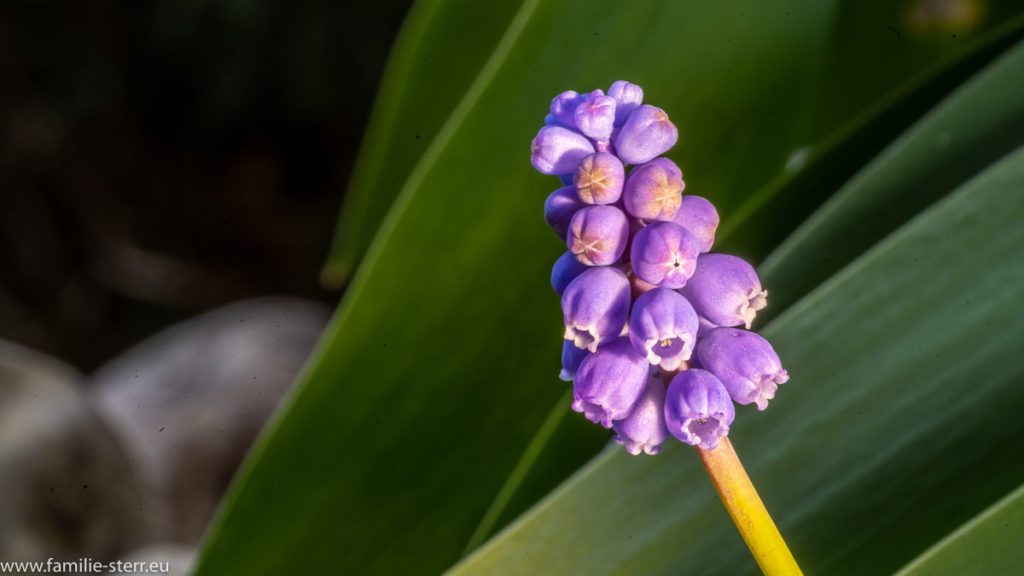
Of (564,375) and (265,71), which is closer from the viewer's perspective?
(564,375)

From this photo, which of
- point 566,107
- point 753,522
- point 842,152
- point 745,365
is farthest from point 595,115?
point 842,152

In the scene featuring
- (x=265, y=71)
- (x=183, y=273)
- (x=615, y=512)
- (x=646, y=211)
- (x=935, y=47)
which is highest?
(x=265, y=71)

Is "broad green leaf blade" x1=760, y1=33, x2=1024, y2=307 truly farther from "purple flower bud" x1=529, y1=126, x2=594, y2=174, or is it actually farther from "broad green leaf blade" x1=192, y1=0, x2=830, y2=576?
"purple flower bud" x1=529, y1=126, x2=594, y2=174

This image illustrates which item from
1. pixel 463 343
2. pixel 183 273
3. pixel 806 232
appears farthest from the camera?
pixel 183 273

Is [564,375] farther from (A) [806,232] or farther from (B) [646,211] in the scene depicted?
(A) [806,232]

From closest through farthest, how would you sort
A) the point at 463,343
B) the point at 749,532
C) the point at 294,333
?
the point at 749,532
the point at 463,343
the point at 294,333

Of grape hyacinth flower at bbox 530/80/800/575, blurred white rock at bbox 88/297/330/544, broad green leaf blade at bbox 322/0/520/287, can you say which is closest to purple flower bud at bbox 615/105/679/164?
grape hyacinth flower at bbox 530/80/800/575

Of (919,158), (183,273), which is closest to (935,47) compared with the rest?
(919,158)
